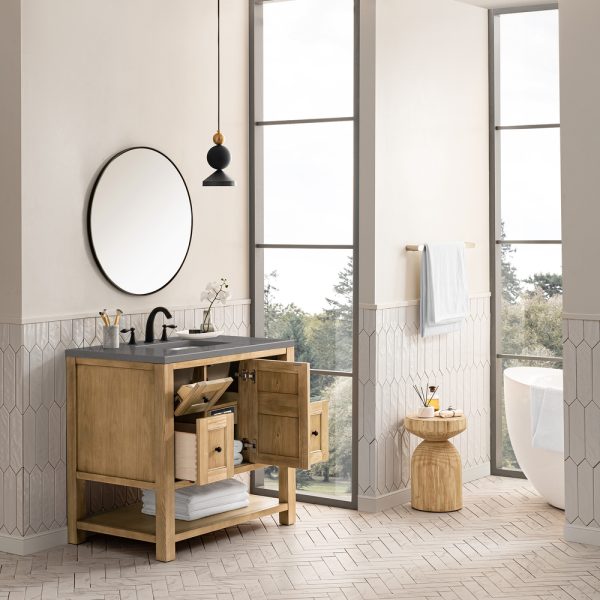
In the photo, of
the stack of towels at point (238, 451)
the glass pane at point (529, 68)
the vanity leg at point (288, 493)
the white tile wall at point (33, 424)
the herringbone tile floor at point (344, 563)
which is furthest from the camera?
the glass pane at point (529, 68)

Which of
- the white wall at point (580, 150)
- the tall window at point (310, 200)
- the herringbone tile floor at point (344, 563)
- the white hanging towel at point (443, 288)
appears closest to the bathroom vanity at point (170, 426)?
the herringbone tile floor at point (344, 563)

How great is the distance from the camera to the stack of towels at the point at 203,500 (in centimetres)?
477

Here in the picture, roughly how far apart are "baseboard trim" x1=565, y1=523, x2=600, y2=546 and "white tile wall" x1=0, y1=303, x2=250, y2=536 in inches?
90.4

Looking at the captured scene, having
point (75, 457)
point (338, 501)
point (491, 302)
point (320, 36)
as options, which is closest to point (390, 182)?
point (320, 36)

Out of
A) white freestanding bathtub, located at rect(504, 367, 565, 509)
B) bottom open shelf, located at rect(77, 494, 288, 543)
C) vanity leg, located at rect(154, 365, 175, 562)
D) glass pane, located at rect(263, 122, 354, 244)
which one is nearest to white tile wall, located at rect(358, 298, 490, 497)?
white freestanding bathtub, located at rect(504, 367, 565, 509)

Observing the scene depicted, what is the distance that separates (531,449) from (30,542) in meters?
2.51

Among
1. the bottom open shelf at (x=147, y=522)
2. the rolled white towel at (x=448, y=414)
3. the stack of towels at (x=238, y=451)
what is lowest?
the bottom open shelf at (x=147, y=522)

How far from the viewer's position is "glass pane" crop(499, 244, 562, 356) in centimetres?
611

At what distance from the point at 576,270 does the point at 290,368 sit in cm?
136

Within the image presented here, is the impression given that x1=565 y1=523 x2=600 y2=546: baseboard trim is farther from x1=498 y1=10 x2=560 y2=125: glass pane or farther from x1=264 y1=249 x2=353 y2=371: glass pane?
x1=498 y1=10 x2=560 y2=125: glass pane

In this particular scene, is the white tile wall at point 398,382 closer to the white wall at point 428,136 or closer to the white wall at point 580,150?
the white wall at point 428,136

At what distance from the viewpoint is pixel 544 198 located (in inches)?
242

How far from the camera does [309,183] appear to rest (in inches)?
224

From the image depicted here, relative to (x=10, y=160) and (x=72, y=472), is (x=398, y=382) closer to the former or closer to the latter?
(x=72, y=472)
